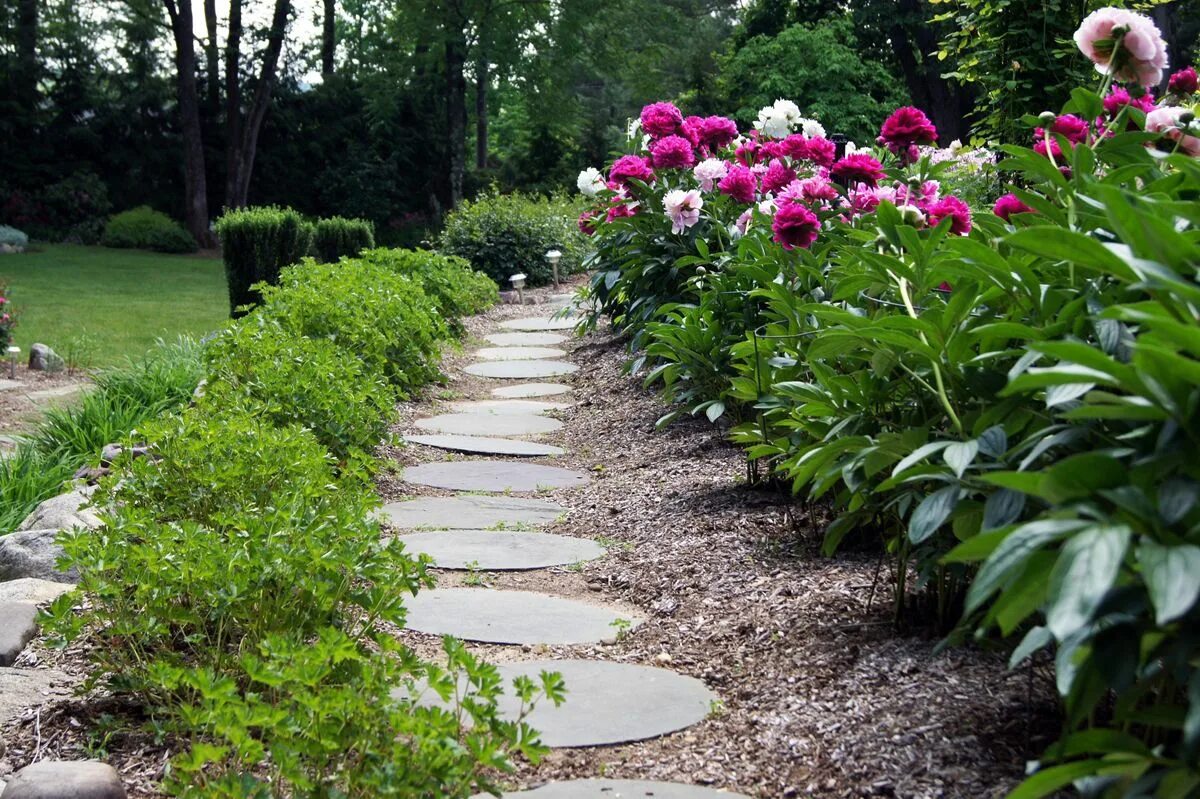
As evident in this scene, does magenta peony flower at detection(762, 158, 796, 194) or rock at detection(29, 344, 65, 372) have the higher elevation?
magenta peony flower at detection(762, 158, 796, 194)

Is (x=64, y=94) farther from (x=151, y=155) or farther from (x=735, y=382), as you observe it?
(x=735, y=382)

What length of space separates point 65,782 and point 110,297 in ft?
45.1

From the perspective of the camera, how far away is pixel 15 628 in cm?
258

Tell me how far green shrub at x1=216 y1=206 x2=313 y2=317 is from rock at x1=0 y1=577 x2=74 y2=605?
25.3 ft

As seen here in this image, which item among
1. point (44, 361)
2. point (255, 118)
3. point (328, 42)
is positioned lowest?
point (44, 361)

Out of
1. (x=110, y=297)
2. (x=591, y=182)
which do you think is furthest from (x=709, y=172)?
(x=110, y=297)

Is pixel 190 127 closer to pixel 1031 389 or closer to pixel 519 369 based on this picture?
pixel 519 369

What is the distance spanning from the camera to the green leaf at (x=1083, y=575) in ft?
3.38

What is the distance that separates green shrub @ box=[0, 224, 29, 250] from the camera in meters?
19.4

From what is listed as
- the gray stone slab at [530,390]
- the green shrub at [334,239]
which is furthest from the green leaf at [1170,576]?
the green shrub at [334,239]

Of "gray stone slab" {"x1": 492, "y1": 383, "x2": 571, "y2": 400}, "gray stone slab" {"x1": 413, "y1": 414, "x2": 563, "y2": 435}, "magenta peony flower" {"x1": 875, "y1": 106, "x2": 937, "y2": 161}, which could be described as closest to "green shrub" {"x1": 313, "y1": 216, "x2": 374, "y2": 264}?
"gray stone slab" {"x1": 492, "y1": 383, "x2": 571, "y2": 400}

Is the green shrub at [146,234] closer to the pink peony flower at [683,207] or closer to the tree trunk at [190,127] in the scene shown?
the tree trunk at [190,127]

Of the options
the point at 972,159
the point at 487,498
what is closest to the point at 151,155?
the point at 972,159

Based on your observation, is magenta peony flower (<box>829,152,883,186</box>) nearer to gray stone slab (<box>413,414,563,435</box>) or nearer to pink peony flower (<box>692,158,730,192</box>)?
pink peony flower (<box>692,158,730,192</box>)
